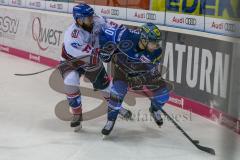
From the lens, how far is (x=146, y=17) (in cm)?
454

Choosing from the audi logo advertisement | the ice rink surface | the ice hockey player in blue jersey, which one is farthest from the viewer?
the audi logo advertisement

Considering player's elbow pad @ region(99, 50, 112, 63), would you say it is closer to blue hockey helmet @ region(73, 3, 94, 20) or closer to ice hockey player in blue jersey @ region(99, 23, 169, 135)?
ice hockey player in blue jersey @ region(99, 23, 169, 135)

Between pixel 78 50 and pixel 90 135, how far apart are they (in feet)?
2.02

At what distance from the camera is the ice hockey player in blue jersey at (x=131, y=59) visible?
304 cm

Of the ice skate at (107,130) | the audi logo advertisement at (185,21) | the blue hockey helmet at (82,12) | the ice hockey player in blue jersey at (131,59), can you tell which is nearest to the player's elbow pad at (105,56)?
the ice hockey player in blue jersey at (131,59)

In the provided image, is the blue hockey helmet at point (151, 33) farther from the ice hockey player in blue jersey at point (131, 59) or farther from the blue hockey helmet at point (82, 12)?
the blue hockey helmet at point (82, 12)

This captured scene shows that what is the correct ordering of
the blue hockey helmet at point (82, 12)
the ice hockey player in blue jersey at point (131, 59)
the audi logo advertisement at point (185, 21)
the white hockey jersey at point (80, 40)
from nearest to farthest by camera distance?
1. the ice hockey player in blue jersey at point (131, 59)
2. the blue hockey helmet at point (82, 12)
3. the white hockey jersey at point (80, 40)
4. the audi logo advertisement at point (185, 21)

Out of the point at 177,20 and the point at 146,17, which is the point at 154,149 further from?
the point at 146,17

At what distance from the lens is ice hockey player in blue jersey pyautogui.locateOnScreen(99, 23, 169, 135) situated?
3.04 metres

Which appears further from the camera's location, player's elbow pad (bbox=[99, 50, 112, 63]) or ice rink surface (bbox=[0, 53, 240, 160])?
player's elbow pad (bbox=[99, 50, 112, 63])

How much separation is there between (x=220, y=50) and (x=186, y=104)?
67 centimetres

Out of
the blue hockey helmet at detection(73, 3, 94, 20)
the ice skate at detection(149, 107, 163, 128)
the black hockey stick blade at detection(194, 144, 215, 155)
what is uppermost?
the blue hockey helmet at detection(73, 3, 94, 20)

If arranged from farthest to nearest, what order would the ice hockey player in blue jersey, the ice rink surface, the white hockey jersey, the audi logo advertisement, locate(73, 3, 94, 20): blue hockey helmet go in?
the audi logo advertisement
the white hockey jersey
locate(73, 3, 94, 20): blue hockey helmet
the ice hockey player in blue jersey
the ice rink surface

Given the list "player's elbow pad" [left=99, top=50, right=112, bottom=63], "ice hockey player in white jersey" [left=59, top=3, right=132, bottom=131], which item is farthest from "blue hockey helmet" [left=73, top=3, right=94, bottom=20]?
"player's elbow pad" [left=99, top=50, right=112, bottom=63]
